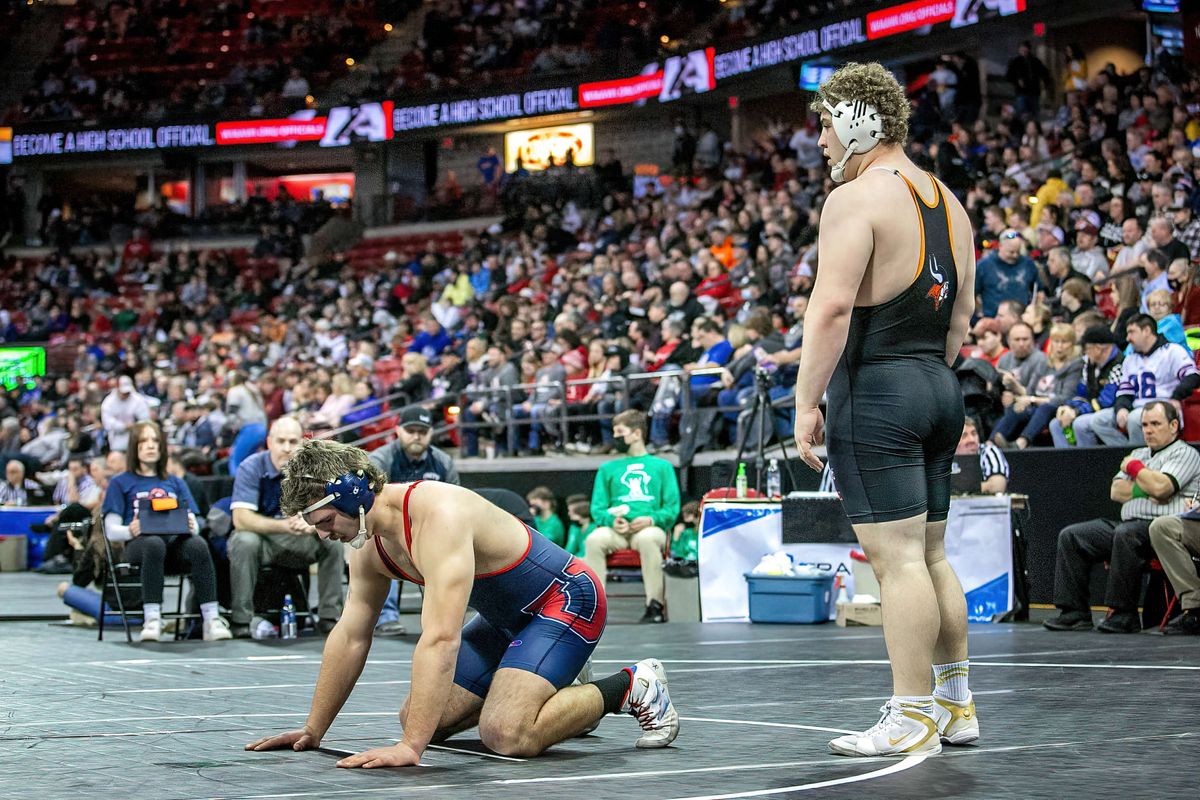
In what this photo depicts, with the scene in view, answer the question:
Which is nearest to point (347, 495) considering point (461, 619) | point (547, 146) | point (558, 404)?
point (461, 619)

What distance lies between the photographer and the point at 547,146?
1271 inches

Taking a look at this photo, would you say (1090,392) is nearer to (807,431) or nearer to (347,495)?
(807,431)

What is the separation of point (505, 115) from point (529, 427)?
14.3 m

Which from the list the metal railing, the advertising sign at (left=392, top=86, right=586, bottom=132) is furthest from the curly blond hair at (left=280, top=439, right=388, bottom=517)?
the advertising sign at (left=392, top=86, right=586, bottom=132)

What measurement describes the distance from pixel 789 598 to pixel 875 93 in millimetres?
6040

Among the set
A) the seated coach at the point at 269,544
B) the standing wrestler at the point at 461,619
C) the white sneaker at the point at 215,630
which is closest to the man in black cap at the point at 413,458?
the seated coach at the point at 269,544

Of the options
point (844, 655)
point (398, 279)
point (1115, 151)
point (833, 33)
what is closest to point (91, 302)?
point (398, 279)

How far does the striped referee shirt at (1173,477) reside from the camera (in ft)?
28.5

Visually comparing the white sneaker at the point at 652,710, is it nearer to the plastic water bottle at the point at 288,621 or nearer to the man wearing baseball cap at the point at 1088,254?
the plastic water bottle at the point at 288,621

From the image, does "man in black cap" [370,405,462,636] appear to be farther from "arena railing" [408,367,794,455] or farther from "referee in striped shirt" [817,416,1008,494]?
"arena railing" [408,367,794,455]

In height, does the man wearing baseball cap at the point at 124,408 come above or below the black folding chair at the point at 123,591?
above

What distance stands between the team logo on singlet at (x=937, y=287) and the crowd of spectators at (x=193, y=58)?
30.1 meters

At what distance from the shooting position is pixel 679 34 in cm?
2831

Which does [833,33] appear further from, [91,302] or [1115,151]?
[91,302]
